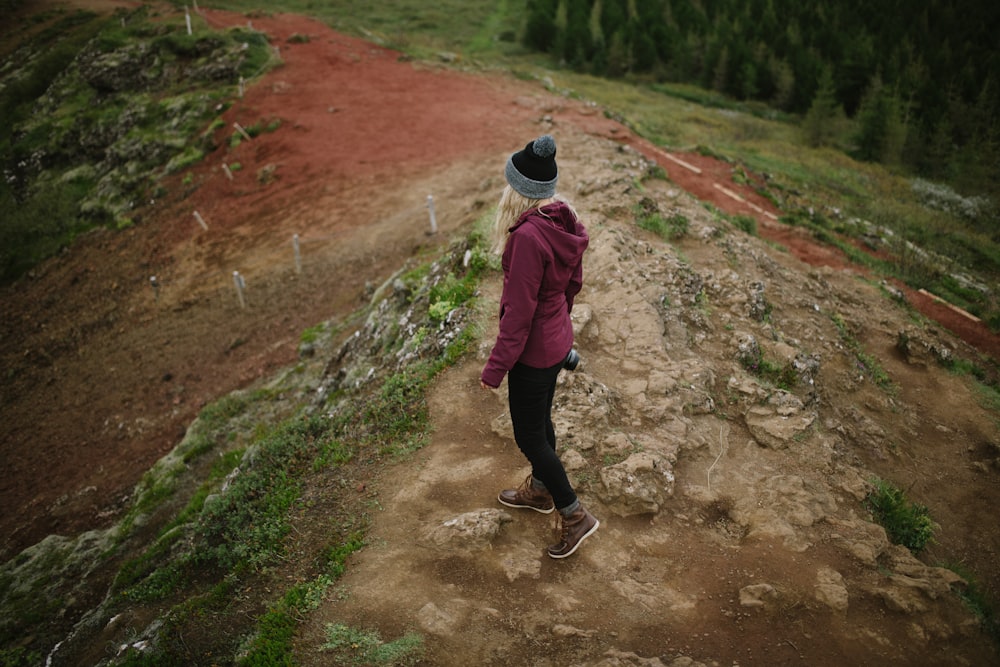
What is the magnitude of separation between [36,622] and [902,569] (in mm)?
9112

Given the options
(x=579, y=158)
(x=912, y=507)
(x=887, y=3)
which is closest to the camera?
(x=912, y=507)

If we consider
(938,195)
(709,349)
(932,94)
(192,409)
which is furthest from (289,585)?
(932,94)

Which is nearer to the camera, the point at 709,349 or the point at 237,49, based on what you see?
the point at 709,349

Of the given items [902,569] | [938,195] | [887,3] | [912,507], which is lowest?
[938,195]

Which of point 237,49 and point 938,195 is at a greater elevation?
point 237,49

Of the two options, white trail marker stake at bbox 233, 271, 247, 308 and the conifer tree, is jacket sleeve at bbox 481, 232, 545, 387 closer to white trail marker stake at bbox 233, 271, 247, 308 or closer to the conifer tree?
white trail marker stake at bbox 233, 271, 247, 308

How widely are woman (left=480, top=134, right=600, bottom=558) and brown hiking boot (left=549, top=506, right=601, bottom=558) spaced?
0.49 metres

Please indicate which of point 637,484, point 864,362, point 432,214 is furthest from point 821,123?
point 637,484

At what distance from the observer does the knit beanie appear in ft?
11.1

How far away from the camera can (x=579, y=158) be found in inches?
541

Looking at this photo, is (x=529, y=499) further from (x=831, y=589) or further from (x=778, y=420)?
(x=778, y=420)

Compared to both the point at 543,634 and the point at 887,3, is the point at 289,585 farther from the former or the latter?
the point at 887,3

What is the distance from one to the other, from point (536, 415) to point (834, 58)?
45.4 meters

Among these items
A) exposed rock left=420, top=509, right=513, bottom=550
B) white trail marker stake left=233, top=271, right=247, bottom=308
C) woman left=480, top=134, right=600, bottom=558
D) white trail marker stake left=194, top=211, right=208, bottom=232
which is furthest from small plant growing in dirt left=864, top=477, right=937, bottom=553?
white trail marker stake left=194, top=211, right=208, bottom=232
